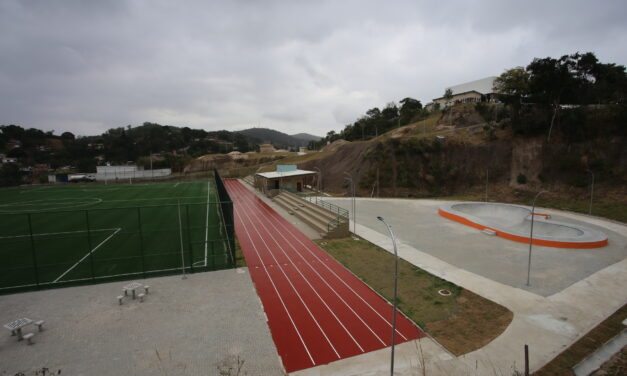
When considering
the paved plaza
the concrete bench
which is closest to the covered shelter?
the paved plaza

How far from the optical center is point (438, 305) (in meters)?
11.5

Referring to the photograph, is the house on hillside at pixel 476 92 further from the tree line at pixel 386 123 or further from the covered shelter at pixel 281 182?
the covered shelter at pixel 281 182

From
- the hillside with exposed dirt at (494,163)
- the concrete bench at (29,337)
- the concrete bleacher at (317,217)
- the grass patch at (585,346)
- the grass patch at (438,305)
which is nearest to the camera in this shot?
the grass patch at (585,346)

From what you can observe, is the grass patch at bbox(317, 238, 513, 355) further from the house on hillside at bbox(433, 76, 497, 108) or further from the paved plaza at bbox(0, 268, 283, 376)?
the house on hillside at bbox(433, 76, 497, 108)

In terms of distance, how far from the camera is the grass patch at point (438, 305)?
9562 mm

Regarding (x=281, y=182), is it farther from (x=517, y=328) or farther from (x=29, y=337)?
(x=517, y=328)

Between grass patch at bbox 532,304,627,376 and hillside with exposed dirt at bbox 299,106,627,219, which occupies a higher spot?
hillside with exposed dirt at bbox 299,106,627,219

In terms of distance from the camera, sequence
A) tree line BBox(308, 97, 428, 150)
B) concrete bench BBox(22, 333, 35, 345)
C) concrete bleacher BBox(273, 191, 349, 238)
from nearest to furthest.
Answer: concrete bench BBox(22, 333, 35, 345)
concrete bleacher BBox(273, 191, 349, 238)
tree line BBox(308, 97, 428, 150)

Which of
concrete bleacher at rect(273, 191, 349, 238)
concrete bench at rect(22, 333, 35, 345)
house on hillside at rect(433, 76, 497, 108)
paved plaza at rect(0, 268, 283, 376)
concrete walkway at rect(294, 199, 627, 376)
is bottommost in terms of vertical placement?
concrete walkway at rect(294, 199, 627, 376)

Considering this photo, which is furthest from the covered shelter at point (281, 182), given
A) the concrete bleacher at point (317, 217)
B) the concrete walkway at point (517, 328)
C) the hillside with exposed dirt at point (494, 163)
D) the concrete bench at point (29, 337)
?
the concrete bench at point (29, 337)

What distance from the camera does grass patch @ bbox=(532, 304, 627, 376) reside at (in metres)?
7.93

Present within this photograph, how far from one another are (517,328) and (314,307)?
721cm

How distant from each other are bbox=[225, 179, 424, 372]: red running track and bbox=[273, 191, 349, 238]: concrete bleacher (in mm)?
2333

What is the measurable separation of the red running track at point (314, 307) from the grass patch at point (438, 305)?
65 centimetres
